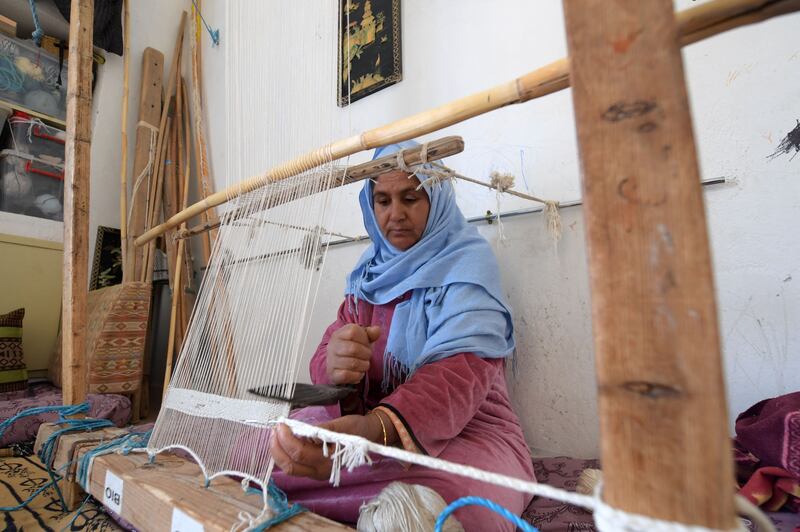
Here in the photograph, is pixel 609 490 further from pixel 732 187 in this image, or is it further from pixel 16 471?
pixel 16 471

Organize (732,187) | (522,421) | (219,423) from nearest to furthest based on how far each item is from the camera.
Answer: (219,423) → (732,187) → (522,421)

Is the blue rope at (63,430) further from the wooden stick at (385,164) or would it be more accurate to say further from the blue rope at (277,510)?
the blue rope at (277,510)

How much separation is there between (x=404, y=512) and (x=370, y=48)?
2.03 m

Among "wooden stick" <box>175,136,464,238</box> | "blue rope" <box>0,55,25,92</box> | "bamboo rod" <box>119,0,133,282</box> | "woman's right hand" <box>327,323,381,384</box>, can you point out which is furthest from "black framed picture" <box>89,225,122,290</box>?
"woman's right hand" <box>327,323,381,384</box>

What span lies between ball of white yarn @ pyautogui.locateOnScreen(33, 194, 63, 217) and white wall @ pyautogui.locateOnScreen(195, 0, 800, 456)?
186 cm

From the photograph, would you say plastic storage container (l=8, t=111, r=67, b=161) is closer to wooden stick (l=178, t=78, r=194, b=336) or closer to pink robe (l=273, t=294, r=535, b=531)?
wooden stick (l=178, t=78, r=194, b=336)

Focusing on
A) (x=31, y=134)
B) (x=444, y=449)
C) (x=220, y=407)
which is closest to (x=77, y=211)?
(x=220, y=407)

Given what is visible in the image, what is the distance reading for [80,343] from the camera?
4.33 feet

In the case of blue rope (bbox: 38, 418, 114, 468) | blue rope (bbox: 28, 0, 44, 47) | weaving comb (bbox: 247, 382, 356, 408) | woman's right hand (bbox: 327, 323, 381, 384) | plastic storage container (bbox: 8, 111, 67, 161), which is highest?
blue rope (bbox: 28, 0, 44, 47)

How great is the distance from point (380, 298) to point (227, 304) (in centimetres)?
41

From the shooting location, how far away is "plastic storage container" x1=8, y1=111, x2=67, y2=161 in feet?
7.84

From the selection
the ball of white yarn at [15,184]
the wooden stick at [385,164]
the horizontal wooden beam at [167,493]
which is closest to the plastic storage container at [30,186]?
the ball of white yarn at [15,184]

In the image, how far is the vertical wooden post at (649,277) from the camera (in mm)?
264

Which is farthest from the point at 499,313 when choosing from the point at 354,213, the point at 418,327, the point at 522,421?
the point at 354,213
